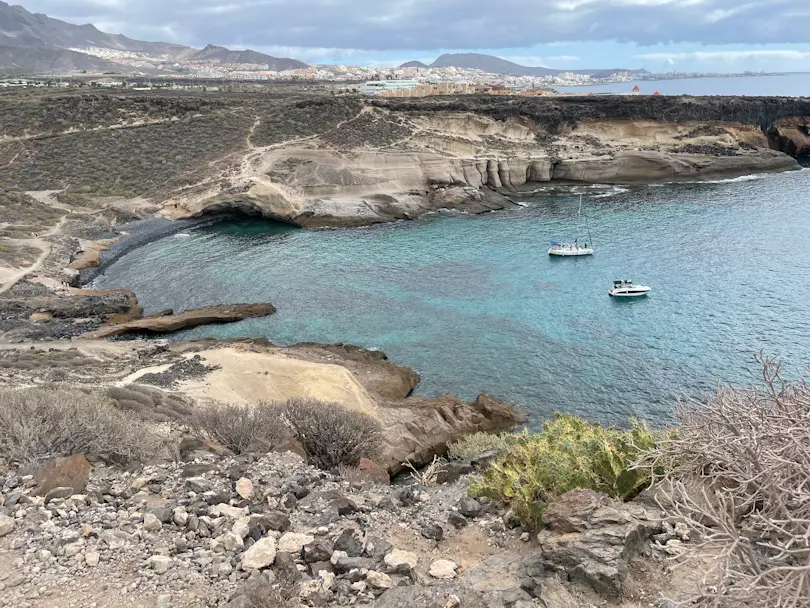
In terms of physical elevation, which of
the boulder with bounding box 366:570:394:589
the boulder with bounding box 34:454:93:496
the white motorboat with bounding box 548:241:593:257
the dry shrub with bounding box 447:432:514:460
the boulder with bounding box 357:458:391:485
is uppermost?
the boulder with bounding box 34:454:93:496

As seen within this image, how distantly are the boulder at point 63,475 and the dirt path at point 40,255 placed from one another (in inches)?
1235

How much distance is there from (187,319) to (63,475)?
24.6m

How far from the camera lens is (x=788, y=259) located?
42.4 meters

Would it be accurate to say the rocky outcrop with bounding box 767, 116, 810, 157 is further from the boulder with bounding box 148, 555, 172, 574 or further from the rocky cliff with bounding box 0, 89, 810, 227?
the boulder with bounding box 148, 555, 172, 574

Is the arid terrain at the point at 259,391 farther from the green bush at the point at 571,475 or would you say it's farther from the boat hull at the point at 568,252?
the boat hull at the point at 568,252

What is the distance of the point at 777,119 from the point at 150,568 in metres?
Result: 102

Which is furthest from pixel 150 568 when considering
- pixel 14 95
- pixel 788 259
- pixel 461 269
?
pixel 14 95

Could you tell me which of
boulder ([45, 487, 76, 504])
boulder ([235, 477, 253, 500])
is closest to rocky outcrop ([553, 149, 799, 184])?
boulder ([235, 477, 253, 500])

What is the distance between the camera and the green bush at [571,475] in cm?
960

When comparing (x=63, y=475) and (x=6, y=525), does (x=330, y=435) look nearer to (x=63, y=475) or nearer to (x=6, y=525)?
(x=63, y=475)

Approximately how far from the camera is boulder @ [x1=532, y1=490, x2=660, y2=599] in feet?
24.4

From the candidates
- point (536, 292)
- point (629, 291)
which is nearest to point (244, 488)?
point (536, 292)

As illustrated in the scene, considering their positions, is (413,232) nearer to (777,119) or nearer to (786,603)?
(786,603)

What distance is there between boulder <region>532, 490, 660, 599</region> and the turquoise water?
34.4 ft
